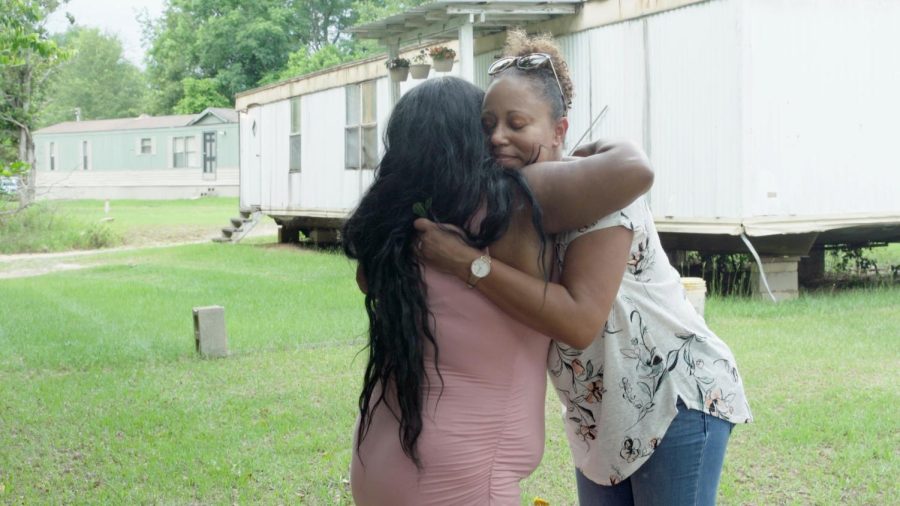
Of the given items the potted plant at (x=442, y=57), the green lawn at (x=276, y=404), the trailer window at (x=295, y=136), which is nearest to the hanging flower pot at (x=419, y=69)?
the potted plant at (x=442, y=57)

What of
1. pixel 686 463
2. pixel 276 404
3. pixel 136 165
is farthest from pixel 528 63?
pixel 136 165

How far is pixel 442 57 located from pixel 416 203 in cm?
1204

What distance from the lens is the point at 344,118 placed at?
19.1 m

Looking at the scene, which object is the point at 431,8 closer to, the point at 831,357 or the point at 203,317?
the point at 203,317

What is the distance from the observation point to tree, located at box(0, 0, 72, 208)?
24.8ft

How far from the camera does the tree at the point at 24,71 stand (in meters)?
7.57

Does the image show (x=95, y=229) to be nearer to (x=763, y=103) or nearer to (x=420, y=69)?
(x=420, y=69)

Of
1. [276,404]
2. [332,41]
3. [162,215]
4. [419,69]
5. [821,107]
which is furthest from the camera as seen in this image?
[332,41]

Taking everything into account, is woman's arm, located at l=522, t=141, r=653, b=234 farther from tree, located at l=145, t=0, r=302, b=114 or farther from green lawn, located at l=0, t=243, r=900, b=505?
tree, located at l=145, t=0, r=302, b=114

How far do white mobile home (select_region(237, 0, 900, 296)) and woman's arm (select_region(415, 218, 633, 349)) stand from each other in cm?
904

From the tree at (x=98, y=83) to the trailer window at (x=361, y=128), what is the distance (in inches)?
2061

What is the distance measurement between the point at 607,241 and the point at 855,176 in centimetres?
1030

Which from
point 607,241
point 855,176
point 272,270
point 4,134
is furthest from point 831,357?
point 4,134

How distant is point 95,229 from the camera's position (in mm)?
24516
